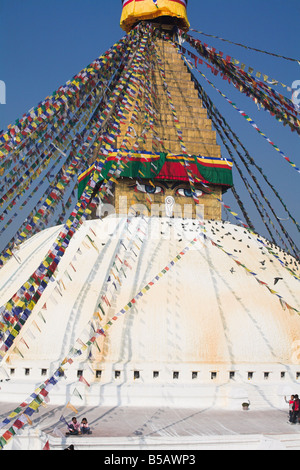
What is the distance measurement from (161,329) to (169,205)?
4902 millimetres

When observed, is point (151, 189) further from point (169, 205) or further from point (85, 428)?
point (85, 428)

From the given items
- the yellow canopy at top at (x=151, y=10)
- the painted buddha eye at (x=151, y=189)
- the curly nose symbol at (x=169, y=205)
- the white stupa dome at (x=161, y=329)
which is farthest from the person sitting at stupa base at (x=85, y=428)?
the yellow canopy at top at (x=151, y=10)

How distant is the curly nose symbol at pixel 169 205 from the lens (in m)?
14.6

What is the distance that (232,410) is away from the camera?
9.91m

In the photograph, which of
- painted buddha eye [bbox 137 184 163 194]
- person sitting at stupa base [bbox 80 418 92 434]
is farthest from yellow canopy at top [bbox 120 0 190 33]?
person sitting at stupa base [bbox 80 418 92 434]

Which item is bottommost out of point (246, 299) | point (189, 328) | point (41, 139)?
point (189, 328)

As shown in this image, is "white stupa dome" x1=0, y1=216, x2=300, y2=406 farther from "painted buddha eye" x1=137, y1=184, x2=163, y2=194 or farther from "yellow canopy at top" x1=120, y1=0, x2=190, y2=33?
"yellow canopy at top" x1=120, y1=0, x2=190, y2=33

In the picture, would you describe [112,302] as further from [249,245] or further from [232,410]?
[249,245]

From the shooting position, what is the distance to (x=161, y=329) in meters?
10.7

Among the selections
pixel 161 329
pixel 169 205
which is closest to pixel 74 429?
pixel 161 329

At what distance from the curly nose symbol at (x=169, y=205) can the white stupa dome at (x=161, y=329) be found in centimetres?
209

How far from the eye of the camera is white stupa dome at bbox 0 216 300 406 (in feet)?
33.7

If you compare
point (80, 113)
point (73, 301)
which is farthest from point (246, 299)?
point (80, 113)

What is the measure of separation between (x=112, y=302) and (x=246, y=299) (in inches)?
117
